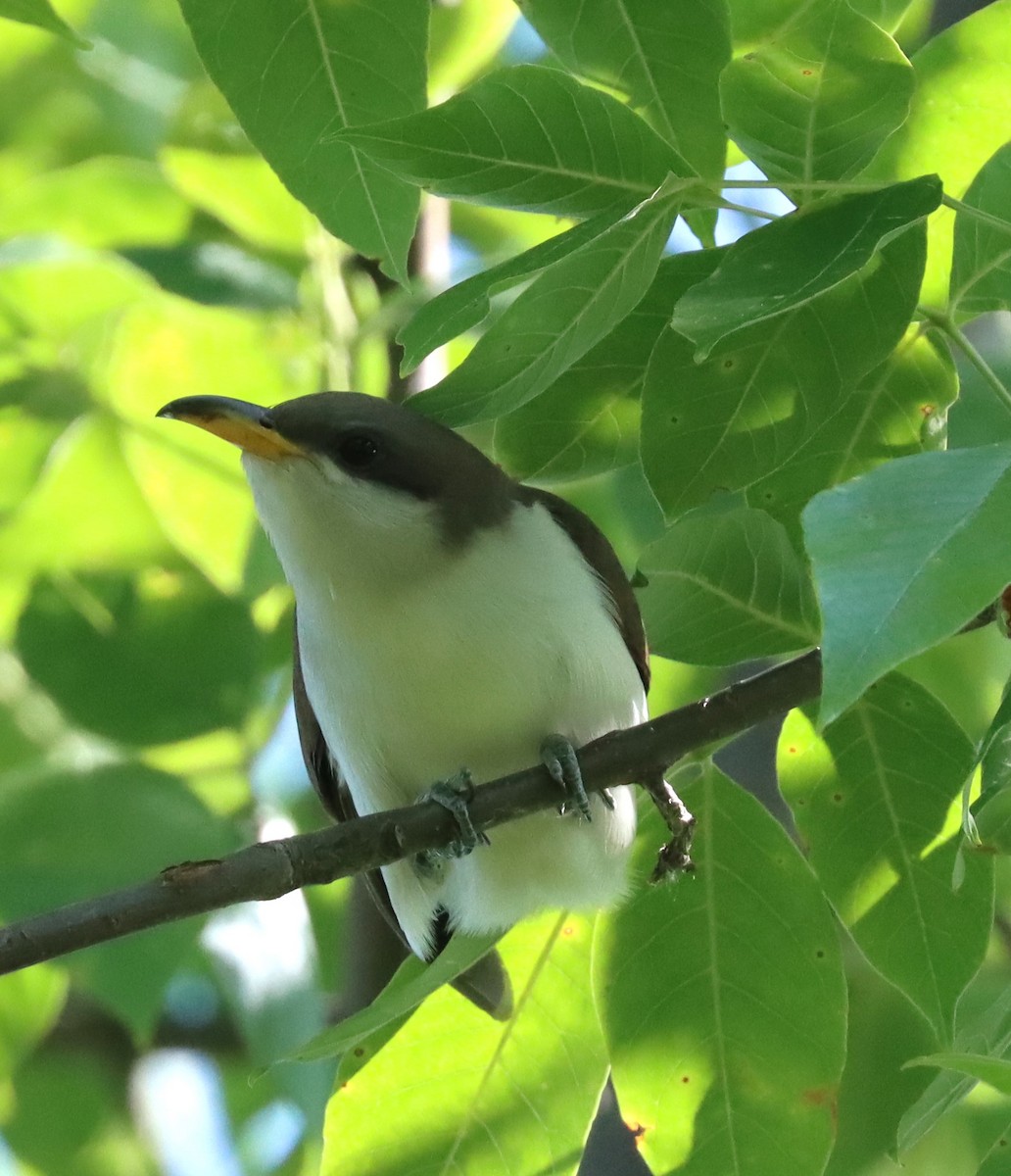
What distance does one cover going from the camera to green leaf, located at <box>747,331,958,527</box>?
2098 mm

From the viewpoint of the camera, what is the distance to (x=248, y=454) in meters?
2.77

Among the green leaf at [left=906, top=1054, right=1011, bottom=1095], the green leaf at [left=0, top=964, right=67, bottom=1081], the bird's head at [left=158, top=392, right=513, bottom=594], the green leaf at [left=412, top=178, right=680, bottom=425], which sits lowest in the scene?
the green leaf at [left=906, top=1054, right=1011, bottom=1095]

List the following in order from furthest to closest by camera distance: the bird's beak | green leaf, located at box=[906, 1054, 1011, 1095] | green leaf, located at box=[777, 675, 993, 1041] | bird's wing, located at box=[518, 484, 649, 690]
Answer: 1. bird's wing, located at box=[518, 484, 649, 690]
2. the bird's beak
3. green leaf, located at box=[777, 675, 993, 1041]
4. green leaf, located at box=[906, 1054, 1011, 1095]

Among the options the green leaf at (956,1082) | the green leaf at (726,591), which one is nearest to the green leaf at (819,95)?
the green leaf at (726,591)

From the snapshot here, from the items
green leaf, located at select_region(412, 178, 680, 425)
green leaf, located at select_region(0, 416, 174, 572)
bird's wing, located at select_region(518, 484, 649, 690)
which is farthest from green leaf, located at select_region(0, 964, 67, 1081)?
green leaf, located at select_region(412, 178, 680, 425)

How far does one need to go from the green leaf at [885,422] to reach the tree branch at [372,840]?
0.83ft

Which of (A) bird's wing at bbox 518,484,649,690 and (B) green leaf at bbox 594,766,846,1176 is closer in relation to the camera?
(B) green leaf at bbox 594,766,846,1176

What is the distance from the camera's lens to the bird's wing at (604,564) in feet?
10.0

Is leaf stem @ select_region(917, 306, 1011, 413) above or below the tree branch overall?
above

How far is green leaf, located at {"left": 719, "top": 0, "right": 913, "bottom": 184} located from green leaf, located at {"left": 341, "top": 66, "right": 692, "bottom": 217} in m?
0.11

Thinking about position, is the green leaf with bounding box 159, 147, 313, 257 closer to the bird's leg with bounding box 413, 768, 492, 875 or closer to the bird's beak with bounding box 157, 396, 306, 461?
the bird's beak with bounding box 157, 396, 306, 461

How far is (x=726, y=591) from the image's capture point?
206cm

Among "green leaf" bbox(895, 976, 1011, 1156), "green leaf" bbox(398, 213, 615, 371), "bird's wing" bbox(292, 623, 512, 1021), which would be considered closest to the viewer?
"green leaf" bbox(398, 213, 615, 371)

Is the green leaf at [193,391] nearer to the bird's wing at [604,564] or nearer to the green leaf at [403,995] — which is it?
the bird's wing at [604,564]
